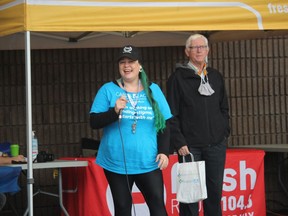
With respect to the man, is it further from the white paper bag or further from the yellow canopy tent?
the yellow canopy tent

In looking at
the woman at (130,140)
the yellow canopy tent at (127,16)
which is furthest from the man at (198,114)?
the woman at (130,140)

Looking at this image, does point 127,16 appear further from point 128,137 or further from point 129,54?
point 128,137

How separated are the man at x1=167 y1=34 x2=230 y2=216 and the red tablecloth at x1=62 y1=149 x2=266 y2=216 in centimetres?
106

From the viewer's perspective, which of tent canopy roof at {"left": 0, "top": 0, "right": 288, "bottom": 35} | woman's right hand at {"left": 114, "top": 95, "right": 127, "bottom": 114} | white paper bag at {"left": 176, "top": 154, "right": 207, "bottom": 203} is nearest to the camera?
woman's right hand at {"left": 114, "top": 95, "right": 127, "bottom": 114}

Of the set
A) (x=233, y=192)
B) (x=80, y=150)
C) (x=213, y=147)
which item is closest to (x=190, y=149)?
(x=213, y=147)

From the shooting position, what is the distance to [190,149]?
6.54 metres

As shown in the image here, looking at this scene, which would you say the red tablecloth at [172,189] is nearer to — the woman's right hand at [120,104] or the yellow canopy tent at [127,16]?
the yellow canopy tent at [127,16]

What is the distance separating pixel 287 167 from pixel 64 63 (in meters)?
3.20

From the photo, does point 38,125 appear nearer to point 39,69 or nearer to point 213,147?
point 39,69

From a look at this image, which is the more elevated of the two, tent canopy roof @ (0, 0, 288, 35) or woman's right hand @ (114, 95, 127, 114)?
tent canopy roof @ (0, 0, 288, 35)

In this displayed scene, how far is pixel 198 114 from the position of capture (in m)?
6.57

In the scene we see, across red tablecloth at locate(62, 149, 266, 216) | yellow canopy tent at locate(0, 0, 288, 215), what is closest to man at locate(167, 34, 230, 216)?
yellow canopy tent at locate(0, 0, 288, 215)

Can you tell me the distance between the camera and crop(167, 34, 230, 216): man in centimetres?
655

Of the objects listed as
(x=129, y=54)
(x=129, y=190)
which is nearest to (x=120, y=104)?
(x=129, y=54)
